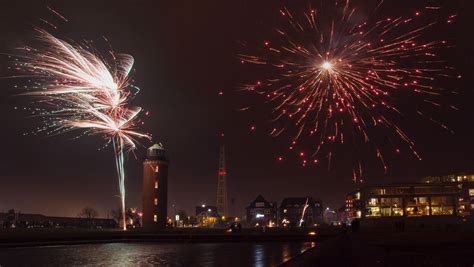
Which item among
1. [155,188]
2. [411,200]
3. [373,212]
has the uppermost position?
[155,188]

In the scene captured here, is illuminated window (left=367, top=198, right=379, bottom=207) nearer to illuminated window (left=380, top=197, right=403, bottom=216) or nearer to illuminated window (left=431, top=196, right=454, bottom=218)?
illuminated window (left=380, top=197, right=403, bottom=216)

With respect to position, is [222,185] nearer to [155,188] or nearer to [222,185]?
[222,185]

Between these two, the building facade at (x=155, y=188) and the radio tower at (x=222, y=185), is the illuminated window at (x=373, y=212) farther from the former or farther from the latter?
the building facade at (x=155, y=188)

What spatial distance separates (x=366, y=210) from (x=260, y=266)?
136 m

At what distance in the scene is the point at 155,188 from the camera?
8894 cm

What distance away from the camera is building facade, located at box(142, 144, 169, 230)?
87.9 metres

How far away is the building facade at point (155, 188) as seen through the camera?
288 ft

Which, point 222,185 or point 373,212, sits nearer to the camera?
point 222,185

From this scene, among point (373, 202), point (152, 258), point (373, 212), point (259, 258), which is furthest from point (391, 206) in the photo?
point (152, 258)

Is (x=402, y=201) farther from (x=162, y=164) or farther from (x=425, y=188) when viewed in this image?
(x=162, y=164)

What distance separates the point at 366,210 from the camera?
14775 centimetres

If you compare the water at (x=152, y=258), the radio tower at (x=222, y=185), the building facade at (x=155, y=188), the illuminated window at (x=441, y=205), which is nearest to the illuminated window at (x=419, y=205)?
the illuminated window at (x=441, y=205)

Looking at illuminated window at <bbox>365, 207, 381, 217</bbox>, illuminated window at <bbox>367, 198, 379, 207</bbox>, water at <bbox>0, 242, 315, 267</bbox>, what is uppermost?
illuminated window at <bbox>367, 198, 379, 207</bbox>

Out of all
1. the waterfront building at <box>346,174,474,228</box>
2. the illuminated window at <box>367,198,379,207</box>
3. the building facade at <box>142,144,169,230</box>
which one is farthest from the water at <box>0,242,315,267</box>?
the illuminated window at <box>367,198,379,207</box>
